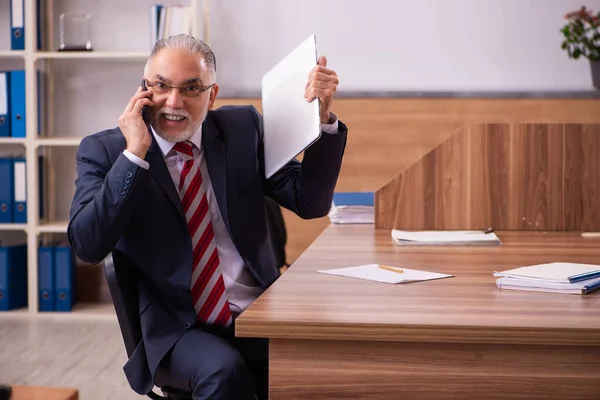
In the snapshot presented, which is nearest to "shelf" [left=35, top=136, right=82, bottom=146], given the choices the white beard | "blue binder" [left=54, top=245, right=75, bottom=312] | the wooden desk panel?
"blue binder" [left=54, top=245, right=75, bottom=312]

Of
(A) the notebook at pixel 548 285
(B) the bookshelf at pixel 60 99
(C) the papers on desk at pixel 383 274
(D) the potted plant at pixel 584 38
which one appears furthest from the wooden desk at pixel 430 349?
(B) the bookshelf at pixel 60 99

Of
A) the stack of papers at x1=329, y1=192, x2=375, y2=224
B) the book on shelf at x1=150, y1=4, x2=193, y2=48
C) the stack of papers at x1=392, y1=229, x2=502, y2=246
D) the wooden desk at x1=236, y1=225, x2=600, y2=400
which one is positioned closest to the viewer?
the wooden desk at x1=236, y1=225, x2=600, y2=400

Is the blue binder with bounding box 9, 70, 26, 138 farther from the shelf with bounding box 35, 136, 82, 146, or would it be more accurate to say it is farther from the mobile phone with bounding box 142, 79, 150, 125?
the mobile phone with bounding box 142, 79, 150, 125

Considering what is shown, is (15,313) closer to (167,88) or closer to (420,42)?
(420,42)

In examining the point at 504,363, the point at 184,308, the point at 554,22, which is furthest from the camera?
the point at 554,22

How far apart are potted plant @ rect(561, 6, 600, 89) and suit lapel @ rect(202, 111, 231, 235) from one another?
113 inches

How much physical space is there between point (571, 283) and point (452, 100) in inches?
109

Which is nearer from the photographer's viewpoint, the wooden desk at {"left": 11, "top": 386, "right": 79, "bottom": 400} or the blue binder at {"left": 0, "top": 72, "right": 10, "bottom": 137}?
the wooden desk at {"left": 11, "top": 386, "right": 79, "bottom": 400}

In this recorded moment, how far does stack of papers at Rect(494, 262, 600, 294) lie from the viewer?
5.54ft

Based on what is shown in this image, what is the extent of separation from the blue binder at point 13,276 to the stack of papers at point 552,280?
12.0ft

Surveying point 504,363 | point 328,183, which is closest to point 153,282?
point 328,183

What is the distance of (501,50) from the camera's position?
4.78 meters

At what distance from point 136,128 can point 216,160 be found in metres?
0.25

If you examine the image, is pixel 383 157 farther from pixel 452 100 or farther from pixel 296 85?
pixel 296 85
